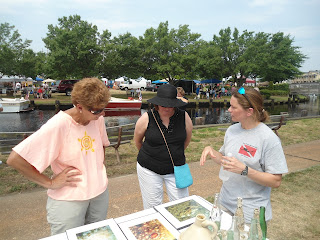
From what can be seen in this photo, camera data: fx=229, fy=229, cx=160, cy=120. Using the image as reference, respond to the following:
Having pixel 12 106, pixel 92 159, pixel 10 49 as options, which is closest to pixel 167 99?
pixel 92 159

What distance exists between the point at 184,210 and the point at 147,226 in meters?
0.38

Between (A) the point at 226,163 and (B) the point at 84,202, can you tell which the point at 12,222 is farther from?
(A) the point at 226,163

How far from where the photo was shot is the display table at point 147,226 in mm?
1622

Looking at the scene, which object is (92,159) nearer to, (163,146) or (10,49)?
(163,146)

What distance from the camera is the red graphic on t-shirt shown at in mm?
2018

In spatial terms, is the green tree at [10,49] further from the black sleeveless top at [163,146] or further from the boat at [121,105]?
the black sleeveless top at [163,146]

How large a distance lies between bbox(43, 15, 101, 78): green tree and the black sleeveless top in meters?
29.7

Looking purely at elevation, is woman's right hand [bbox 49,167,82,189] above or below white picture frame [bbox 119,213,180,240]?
above

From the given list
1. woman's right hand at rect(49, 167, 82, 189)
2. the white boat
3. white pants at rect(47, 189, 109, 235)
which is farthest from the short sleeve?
the white boat

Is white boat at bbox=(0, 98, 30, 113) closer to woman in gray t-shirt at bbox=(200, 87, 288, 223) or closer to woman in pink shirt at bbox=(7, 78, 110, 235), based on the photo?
woman in pink shirt at bbox=(7, 78, 110, 235)

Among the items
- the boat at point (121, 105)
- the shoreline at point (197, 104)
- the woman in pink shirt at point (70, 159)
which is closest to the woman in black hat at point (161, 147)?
the woman in pink shirt at point (70, 159)

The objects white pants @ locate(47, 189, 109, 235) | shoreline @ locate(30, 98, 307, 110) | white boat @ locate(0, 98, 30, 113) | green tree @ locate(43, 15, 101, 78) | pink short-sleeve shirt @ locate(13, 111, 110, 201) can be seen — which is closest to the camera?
pink short-sleeve shirt @ locate(13, 111, 110, 201)

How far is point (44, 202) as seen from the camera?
12.4ft

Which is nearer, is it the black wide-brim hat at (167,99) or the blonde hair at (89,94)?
the blonde hair at (89,94)
